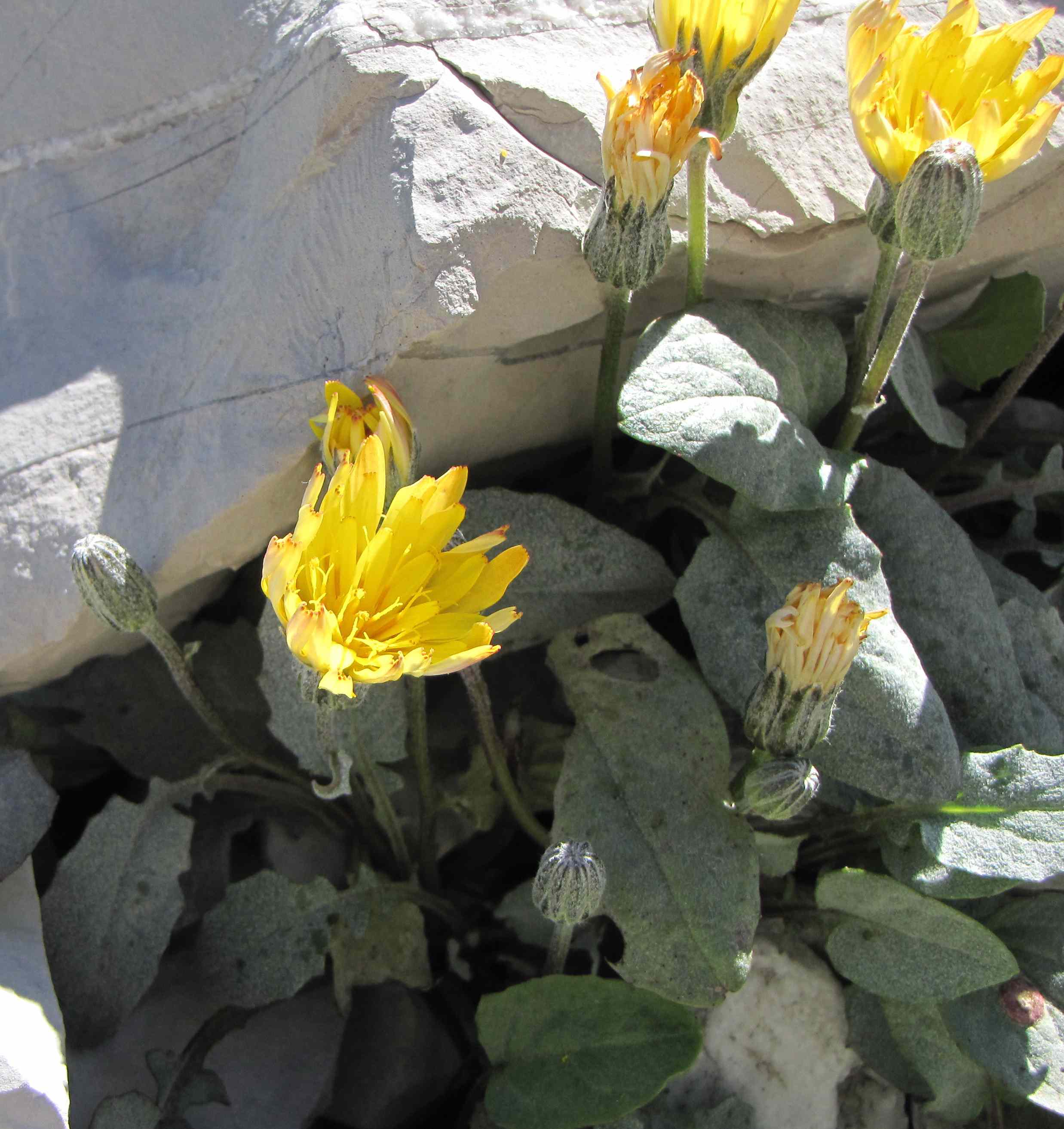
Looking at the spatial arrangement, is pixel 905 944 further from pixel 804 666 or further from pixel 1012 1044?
pixel 804 666

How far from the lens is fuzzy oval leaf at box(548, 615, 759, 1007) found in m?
1.98

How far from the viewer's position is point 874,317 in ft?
7.51

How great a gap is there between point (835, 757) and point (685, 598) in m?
0.40

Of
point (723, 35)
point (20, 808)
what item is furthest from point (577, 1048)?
point (723, 35)

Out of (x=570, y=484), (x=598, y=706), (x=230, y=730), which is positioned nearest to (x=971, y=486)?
(x=570, y=484)

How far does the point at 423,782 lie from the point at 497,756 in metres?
0.16

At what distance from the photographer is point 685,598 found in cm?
223

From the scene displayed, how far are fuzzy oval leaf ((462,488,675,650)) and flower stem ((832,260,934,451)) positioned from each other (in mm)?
464

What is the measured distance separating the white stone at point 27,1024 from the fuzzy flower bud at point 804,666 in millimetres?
1238

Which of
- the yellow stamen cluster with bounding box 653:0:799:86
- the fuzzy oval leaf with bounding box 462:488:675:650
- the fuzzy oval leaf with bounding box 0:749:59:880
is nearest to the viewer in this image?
the yellow stamen cluster with bounding box 653:0:799:86

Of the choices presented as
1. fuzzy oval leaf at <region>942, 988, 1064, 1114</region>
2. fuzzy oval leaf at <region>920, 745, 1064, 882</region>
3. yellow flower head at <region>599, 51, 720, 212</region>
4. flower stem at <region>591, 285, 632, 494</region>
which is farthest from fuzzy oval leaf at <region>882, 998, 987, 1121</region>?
yellow flower head at <region>599, 51, 720, 212</region>

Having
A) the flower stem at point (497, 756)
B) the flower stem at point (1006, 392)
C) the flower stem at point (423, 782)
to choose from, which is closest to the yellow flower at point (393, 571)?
the flower stem at point (497, 756)

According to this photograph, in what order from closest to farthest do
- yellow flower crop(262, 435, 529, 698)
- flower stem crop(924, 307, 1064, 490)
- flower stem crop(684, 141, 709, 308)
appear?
yellow flower crop(262, 435, 529, 698), flower stem crop(684, 141, 709, 308), flower stem crop(924, 307, 1064, 490)

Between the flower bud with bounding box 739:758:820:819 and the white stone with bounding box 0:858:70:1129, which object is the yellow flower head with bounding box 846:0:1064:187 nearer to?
the flower bud with bounding box 739:758:820:819
